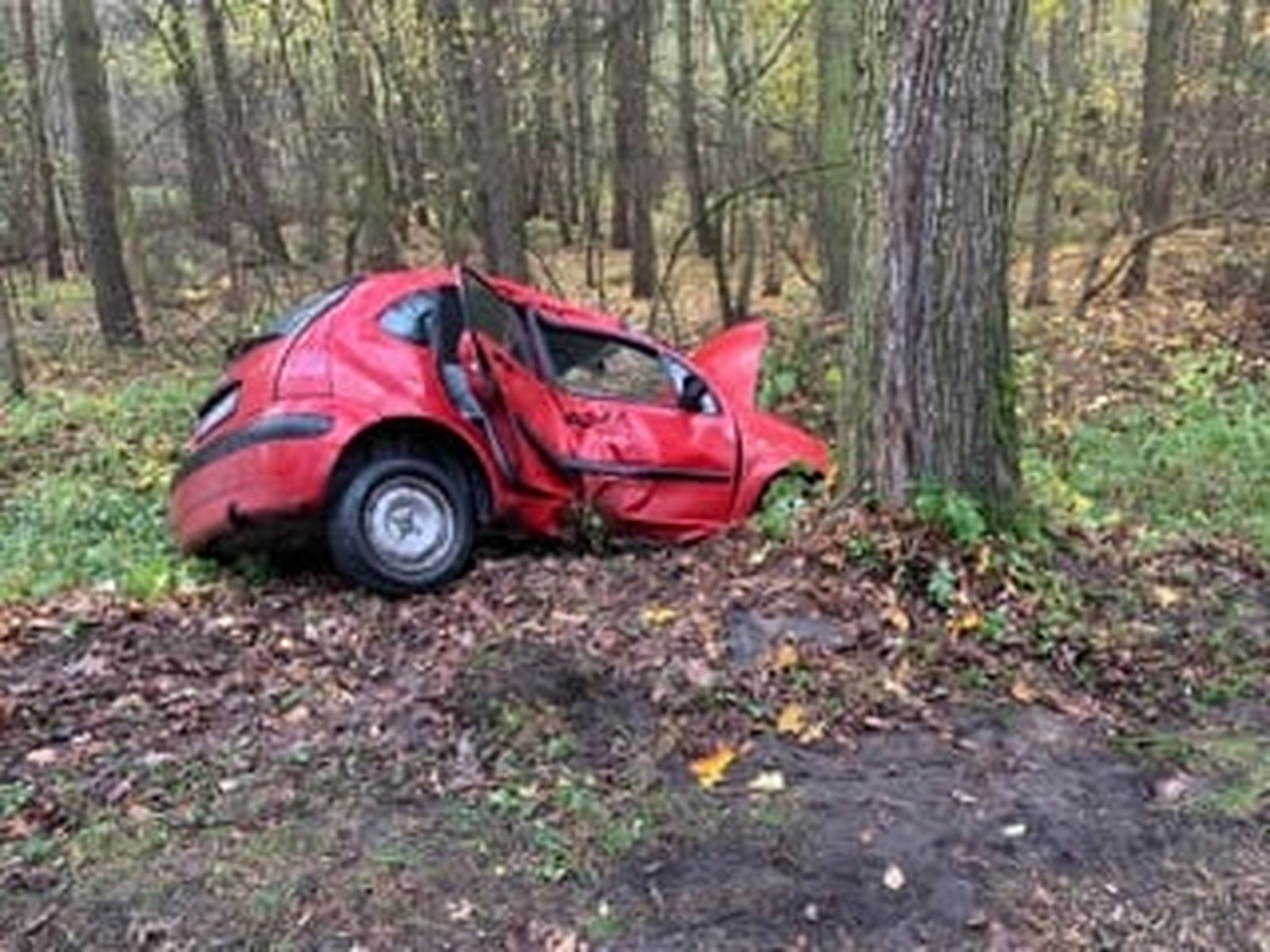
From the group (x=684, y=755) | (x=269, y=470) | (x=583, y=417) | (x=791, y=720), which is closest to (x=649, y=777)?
(x=684, y=755)

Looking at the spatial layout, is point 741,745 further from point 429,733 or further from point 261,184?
point 261,184

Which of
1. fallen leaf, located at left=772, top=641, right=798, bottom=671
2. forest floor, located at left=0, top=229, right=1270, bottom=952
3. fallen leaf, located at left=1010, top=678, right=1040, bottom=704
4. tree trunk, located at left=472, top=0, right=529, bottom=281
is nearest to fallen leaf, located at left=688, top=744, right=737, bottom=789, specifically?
forest floor, located at left=0, top=229, right=1270, bottom=952

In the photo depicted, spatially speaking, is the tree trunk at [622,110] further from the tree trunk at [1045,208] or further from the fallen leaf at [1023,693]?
the fallen leaf at [1023,693]

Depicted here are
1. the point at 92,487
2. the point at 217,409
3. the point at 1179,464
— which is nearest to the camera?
the point at 217,409

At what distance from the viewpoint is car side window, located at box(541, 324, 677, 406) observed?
8367 mm

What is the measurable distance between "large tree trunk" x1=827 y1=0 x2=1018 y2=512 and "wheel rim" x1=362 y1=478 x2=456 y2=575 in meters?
2.22

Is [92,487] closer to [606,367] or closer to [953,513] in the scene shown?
[606,367]

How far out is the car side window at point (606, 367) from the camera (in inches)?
329

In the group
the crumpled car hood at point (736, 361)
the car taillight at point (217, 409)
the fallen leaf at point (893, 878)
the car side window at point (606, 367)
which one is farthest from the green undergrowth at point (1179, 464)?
the car taillight at point (217, 409)

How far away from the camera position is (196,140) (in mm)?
22703

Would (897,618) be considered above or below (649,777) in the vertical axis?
above

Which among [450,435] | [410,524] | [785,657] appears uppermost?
[450,435]

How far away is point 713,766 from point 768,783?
21 cm

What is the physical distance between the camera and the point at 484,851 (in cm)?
450
